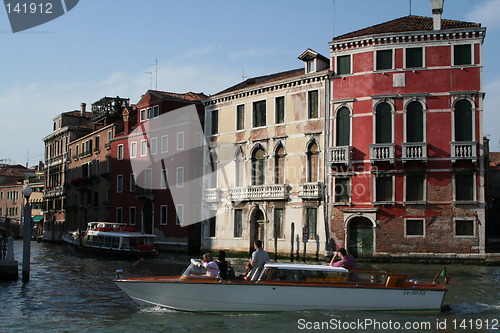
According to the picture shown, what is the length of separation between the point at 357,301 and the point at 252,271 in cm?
210

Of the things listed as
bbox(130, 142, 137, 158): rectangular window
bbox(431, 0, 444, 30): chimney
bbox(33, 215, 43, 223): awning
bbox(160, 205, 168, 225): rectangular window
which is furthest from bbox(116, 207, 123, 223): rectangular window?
bbox(33, 215, 43, 223): awning

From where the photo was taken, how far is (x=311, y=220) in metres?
27.2

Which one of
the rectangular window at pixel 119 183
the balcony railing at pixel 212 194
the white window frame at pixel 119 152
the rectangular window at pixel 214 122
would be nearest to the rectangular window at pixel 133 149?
the white window frame at pixel 119 152

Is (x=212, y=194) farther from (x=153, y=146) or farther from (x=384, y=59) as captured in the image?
(x=384, y=59)

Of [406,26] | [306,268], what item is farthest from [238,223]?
[306,268]

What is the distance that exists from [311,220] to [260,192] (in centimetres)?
306

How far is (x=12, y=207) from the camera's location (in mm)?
68188

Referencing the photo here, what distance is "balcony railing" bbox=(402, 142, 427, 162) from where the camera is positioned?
24.7 meters

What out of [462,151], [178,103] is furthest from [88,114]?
[462,151]

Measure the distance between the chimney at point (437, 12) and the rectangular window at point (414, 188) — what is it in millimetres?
6154

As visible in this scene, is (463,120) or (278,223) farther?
(278,223)

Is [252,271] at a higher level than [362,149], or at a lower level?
lower

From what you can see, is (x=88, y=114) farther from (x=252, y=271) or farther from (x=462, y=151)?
(x=252, y=271)

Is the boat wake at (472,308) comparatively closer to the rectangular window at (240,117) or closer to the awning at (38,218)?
the rectangular window at (240,117)
